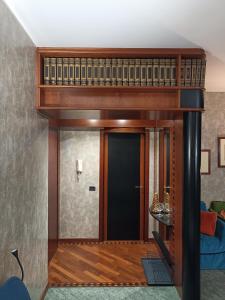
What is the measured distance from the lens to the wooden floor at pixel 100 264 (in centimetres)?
352

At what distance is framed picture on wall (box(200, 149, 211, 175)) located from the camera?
197 inches

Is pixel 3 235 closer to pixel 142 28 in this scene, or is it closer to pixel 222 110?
pixel 142 28

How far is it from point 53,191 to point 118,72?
2.53 m

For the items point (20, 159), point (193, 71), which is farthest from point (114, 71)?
point (20, 159)

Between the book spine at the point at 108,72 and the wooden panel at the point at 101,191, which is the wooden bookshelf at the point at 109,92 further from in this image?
the wooden panel at the point at 101,191

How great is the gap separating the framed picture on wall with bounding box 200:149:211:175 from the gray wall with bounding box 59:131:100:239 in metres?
1.92

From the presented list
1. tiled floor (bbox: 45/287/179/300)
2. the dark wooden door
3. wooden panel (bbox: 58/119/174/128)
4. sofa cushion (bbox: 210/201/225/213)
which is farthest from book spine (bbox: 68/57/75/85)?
sofa cushion (bbox: 210/201/225/213)

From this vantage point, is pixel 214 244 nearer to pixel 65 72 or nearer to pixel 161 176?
pixel 161 176

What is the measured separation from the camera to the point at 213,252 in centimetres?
388

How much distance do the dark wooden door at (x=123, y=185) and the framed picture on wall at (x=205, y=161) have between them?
1.15 meters

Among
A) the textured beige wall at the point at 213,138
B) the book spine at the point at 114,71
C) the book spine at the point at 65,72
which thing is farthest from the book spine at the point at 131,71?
the textured beige wall at the point at 213,138

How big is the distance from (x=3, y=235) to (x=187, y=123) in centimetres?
194

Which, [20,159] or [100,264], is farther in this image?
[100,264]

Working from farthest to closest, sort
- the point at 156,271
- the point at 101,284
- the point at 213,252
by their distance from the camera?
1. the point at 213,252
2. the point at 156,271
3. the point at 101,284
